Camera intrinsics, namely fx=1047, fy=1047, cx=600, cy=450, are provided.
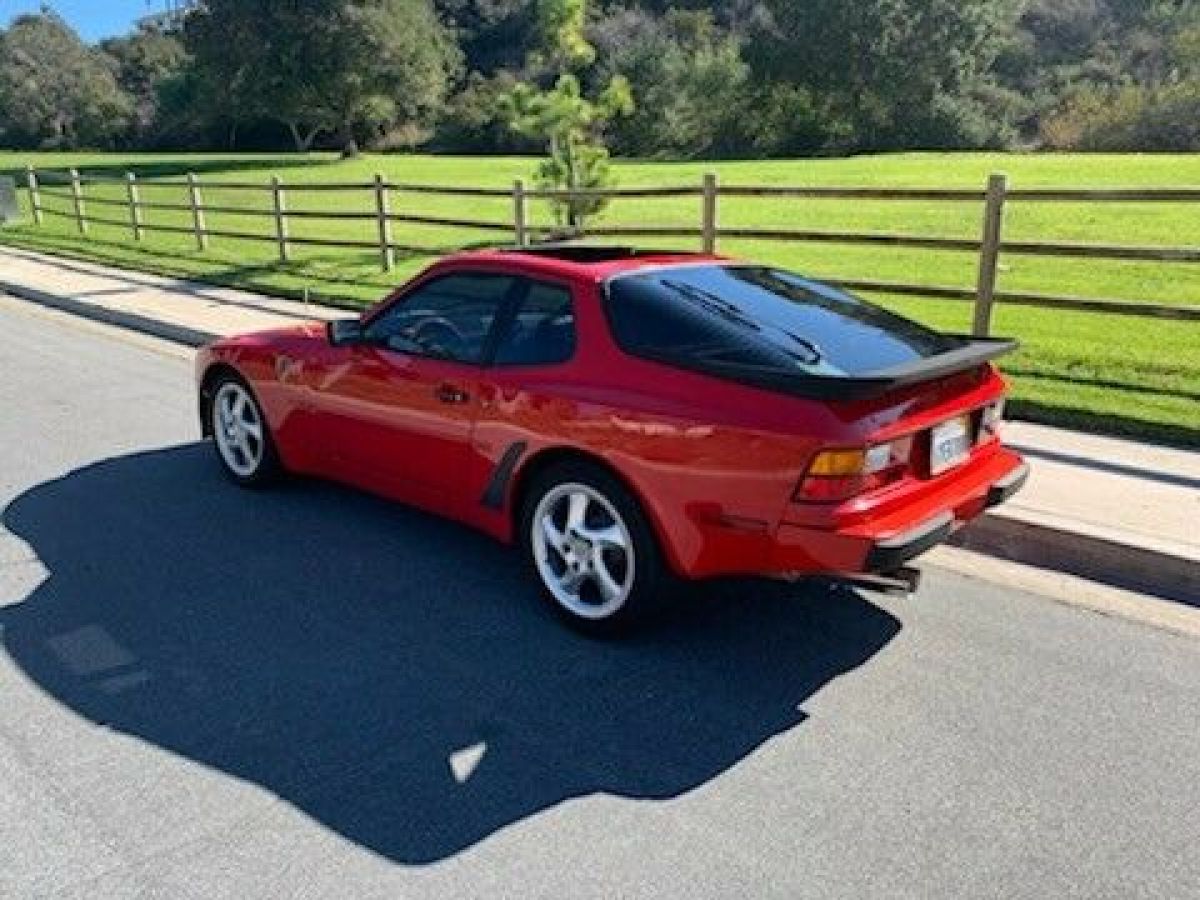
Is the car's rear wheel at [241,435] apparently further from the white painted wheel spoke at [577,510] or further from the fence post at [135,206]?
the fence post at [135,206]

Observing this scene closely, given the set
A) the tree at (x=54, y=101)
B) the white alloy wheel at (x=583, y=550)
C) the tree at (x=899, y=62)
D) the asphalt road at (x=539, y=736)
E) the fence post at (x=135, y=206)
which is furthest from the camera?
the tree at (x=54, y=101)

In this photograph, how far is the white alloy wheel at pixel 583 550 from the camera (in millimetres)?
3965

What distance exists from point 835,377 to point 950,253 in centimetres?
1075

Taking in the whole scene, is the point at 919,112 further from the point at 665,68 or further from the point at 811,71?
the point at 665,68

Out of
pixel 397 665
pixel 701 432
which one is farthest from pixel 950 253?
pixel 397 665

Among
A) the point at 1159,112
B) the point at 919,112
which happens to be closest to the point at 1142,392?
the point at 1159,112

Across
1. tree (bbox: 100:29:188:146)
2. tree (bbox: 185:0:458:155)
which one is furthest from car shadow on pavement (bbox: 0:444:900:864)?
tree (bbox: 100:29:188:146)

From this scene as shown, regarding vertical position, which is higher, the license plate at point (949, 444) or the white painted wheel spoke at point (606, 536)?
the license plate at point (949, 444)

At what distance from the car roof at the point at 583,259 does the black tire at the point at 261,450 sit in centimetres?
158

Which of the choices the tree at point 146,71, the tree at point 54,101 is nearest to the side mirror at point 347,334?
the tree at point 146,71

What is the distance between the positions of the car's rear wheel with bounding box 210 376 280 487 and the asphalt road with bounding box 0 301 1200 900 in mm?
700

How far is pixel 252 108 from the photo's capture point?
5072cm

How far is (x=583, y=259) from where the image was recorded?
4.52 metres

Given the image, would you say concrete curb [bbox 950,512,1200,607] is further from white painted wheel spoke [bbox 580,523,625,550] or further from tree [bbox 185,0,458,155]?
tree [bbox 185,0,458,155]
